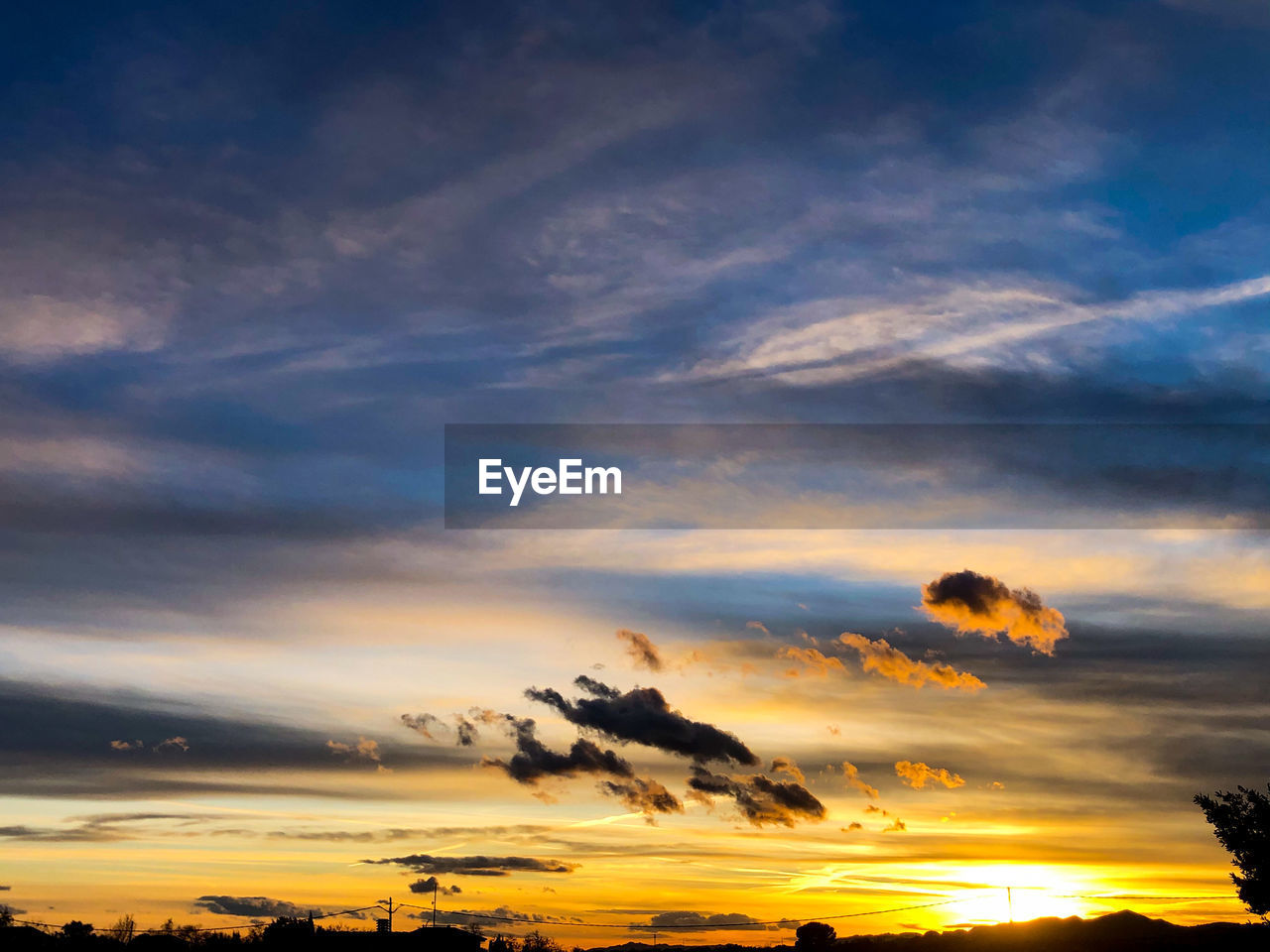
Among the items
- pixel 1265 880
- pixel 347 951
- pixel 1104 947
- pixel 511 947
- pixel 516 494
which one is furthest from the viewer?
pixel 511 947

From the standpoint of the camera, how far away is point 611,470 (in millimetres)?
58500

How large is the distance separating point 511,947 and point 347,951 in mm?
63738

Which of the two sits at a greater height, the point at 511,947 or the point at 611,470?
the point at 611,470

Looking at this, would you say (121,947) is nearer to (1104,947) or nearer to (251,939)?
(251,939)

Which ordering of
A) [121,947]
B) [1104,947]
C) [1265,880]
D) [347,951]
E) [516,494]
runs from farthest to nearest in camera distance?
[121,947]
[1104,947]
[347,951]
[1265,880]
[516,494]

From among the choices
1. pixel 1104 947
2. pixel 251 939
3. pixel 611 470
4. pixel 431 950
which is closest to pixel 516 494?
pixel 611 470

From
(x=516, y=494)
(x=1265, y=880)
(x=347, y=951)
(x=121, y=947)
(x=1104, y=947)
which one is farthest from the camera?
(x=121, y=947)

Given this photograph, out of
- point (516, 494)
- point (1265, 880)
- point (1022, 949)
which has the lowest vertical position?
point (1022, 949)

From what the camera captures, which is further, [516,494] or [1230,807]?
[1230,807]

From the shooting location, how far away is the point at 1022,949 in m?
200

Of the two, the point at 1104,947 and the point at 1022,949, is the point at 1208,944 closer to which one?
the point at 1104,947

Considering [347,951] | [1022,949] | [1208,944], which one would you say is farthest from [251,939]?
[1208,944]

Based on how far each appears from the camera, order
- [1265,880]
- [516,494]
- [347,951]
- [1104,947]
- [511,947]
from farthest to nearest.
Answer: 1. [511,947]
2. [1104,947]
3. [347,951]
4. [1265,880]
5. [516,494]

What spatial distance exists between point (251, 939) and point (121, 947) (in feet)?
74.5
